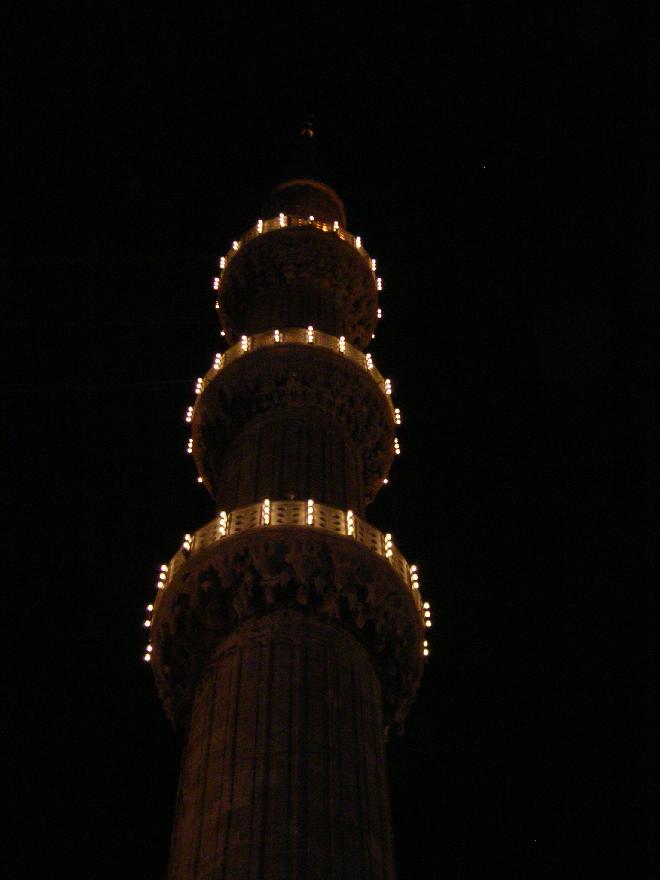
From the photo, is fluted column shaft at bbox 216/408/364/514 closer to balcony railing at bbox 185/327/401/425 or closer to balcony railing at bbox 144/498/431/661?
balcony railing at bbox 144/498/431/661

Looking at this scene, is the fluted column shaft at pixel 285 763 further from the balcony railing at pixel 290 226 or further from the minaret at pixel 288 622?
the balcony railing at pixel 290 226

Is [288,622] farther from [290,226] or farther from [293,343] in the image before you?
[290,226]

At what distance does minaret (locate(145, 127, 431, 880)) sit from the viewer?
15.8m

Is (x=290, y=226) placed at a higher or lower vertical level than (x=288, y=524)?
higher

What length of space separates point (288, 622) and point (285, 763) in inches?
115

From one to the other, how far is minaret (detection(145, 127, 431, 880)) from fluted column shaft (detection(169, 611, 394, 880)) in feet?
0.10

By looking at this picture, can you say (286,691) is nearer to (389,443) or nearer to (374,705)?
(374,705)

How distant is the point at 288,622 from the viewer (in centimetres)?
1861

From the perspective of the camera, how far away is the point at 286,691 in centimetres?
1739

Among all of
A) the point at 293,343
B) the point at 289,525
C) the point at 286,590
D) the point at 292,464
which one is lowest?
the point at 286,590

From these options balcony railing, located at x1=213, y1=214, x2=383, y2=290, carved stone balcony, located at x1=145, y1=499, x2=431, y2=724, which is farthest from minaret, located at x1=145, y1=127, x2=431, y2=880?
balcony railing, located at x1=213, y1=214, x2=383, y2=290

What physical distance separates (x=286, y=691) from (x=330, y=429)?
25.5 feet

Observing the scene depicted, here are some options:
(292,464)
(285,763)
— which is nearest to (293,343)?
(292,464)

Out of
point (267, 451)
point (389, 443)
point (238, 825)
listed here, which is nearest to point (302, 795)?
point (238, 825)
